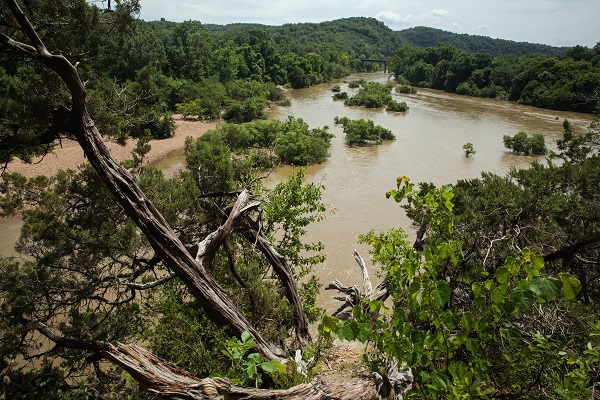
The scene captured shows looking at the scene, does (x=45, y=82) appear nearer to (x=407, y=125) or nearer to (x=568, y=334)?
(x=568, y=334)

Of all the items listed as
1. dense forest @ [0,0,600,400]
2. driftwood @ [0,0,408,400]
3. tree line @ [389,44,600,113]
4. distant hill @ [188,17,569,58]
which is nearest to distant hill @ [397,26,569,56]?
distant hill @ [188,17,569,58]

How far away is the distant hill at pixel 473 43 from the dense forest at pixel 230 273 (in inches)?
5441

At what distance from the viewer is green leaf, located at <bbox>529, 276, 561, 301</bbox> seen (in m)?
1.47

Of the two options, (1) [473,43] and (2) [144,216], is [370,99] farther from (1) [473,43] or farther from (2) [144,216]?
(1) [473,43]

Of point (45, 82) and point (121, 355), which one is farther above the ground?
point (45, 82)

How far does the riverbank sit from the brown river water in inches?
67.3

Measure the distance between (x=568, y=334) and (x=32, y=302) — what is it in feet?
21.3

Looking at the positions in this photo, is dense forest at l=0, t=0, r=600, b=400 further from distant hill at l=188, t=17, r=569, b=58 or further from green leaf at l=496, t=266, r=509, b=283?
distant hill at l=188, t=17, r=569, b=58

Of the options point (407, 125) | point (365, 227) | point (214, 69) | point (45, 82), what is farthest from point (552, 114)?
point (45, 82)

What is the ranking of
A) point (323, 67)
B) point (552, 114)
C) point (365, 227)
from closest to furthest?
point (365, 227), point (552, 114), point (323, 67)

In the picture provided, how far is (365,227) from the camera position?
598 inches

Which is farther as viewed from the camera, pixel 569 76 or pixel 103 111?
pixel 569 76

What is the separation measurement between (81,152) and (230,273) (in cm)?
1888

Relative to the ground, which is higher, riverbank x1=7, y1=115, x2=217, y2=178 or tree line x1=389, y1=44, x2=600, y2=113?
tree line x1=389, y1=44, x2=600, y2=113
